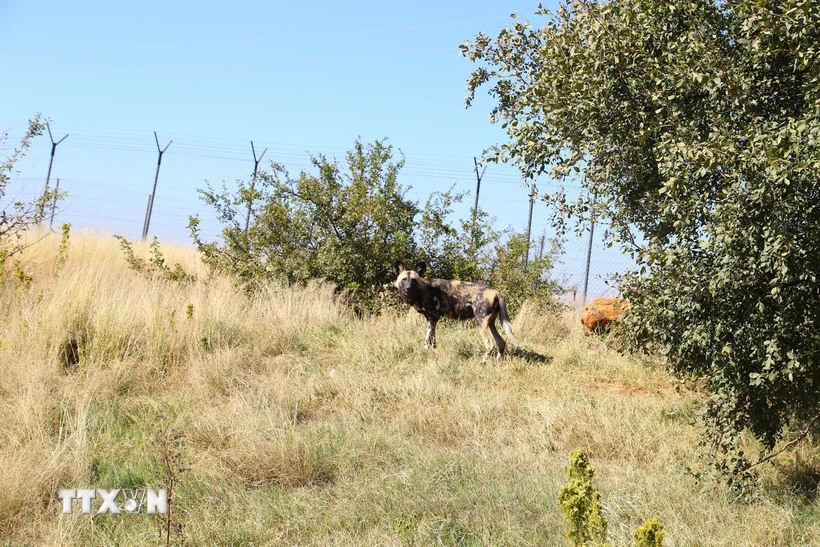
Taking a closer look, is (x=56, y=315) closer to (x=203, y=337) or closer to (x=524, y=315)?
(x=203, y=337)

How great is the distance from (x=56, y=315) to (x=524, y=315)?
646 cm

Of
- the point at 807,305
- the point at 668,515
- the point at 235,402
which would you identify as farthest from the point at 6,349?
the point at 807,305

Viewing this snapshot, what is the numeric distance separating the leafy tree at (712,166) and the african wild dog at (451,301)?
358 cm

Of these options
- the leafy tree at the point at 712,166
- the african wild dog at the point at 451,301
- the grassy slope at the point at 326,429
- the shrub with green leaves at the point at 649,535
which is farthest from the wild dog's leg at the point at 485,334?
the shrub with green leaves at the point at 649,535

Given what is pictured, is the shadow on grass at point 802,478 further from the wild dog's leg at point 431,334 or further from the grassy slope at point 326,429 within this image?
the wild dog's leg at point 431,334

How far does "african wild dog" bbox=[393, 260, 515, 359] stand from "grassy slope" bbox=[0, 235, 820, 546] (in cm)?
36

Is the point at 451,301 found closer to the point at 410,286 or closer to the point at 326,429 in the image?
the point at 410,286

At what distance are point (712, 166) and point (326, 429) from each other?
3.81 meters

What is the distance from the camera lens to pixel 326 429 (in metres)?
6.81

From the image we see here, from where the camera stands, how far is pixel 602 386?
877cm

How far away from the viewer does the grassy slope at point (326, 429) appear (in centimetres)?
502

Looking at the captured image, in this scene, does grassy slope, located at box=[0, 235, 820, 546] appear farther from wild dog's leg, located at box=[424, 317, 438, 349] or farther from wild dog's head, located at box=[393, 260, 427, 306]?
wild dog's head, located at box=[393, 260, 427, 306]

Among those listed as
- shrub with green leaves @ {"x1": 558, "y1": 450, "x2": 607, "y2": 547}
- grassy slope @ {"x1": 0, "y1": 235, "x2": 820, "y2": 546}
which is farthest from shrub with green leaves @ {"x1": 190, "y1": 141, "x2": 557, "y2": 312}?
shrub with green leaves @ {"x1": 558, "y1": 450, "x2": 607, "y2": 547}

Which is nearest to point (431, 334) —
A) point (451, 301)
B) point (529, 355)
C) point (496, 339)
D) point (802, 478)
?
point (451, 301)
